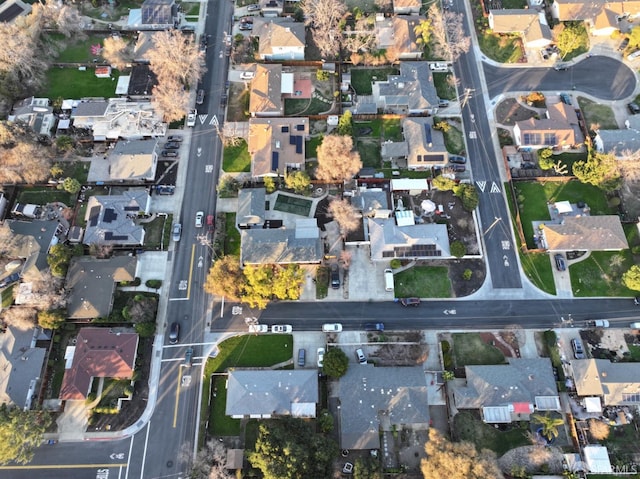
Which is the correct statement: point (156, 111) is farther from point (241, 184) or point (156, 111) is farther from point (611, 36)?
point (611, 36)

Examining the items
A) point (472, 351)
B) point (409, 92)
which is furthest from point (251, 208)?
point (472, 351)

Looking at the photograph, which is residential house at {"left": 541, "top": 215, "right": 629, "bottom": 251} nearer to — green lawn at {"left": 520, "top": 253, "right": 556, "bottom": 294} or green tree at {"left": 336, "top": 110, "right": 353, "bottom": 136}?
green lawn at {"left": 520, "top": 253, "right": 556, "bottom": 294}

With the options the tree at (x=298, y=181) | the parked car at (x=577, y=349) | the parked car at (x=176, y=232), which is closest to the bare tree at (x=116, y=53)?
the parked car at (x=176, y=232)

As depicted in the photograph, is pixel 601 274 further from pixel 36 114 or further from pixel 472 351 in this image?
pixel 36 114

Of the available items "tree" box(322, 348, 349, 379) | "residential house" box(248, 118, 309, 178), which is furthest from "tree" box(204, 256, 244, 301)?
"residential house" box(248, 118, 309, 178)

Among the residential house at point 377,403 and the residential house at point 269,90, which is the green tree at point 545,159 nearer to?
the residential house at point 377,403
